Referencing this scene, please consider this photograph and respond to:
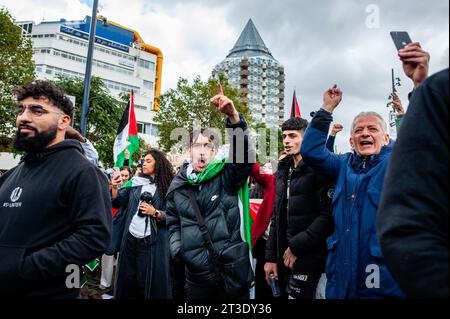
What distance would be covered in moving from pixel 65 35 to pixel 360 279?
5706 cm

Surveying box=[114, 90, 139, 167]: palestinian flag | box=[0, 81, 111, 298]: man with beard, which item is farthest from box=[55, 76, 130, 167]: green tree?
box=[0, 81, 111, 298]: man with beard

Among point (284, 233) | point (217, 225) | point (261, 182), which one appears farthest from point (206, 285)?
point (261, 182)

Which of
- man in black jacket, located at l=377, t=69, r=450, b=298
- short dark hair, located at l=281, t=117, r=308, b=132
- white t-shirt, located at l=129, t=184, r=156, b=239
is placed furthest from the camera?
white t-shirt, located at l=129, t=184, r=156, b=239

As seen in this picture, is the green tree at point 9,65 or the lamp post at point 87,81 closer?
the lamp post at point 87,81

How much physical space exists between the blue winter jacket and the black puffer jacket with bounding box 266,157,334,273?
0.45 meters

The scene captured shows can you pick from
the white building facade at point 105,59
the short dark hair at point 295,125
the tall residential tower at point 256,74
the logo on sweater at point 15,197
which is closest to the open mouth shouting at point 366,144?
the short dark hair at point 295,125

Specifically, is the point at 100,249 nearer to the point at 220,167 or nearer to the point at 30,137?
the point at 30,137

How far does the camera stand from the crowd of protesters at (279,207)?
2.72ft

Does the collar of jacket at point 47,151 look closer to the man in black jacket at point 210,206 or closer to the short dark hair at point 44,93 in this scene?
the short dark hair at point 44,93

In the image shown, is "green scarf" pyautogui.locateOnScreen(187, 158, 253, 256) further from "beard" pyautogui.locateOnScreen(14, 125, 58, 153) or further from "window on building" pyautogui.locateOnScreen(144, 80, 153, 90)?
"window on building" pyautogui.locateOnScreen(144, 80, 153, 90)

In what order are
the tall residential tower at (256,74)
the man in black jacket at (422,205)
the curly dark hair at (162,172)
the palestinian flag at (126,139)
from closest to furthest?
the man in black jacket at (422,205) < the curly dark hair at (162,172) < the palestinian flag at (126,139) < the tall residential tower at (256,74)

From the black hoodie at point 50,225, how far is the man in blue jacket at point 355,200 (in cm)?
152

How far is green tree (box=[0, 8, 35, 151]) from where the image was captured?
16.9 m

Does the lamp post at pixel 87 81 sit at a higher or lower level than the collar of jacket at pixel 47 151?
higher
